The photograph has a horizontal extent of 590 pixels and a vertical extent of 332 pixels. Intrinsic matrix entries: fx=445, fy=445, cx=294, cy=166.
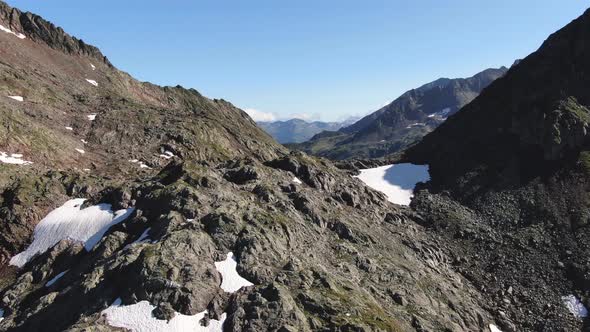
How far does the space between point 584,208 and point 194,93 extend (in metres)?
145

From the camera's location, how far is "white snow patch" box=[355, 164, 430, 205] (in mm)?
101125

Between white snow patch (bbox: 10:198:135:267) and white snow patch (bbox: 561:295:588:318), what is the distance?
5867cm

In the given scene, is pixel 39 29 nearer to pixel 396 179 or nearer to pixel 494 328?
pixel 396 179

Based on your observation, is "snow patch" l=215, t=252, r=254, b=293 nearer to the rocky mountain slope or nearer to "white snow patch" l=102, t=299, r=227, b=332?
the rocky mountain slope

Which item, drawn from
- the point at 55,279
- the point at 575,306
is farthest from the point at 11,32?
the point at 575,306

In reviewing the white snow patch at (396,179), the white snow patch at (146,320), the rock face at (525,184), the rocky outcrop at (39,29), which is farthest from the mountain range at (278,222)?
the rocky outcrop at (39,29)

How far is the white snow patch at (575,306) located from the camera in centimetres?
5738

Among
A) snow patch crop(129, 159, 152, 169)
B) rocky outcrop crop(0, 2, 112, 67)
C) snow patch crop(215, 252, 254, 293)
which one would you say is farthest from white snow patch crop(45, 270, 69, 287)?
rocky outcrop crop(0, 2, 112, 67)

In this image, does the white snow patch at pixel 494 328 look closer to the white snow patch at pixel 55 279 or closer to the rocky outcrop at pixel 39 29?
the white snow patch at pixel 55 279

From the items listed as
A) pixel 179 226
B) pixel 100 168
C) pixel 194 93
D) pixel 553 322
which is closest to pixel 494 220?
pixel 553 322

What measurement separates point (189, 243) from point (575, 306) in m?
50.6

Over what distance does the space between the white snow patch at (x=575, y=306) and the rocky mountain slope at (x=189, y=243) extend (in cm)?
1017

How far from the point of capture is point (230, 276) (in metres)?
43.0

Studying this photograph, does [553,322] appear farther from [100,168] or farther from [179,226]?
[100,168]
